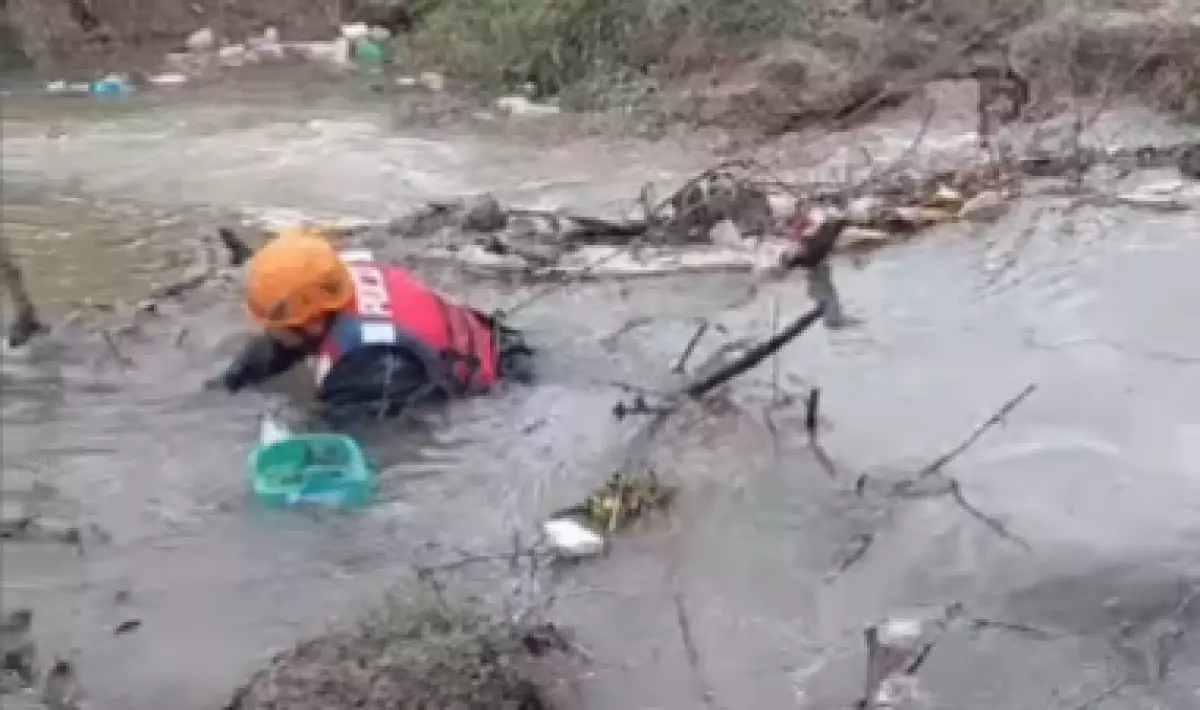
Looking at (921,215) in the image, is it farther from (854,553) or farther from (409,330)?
(854,553)

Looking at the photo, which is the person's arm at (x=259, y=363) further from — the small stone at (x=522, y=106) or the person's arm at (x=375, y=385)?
the small stone at (x=522, y=106)

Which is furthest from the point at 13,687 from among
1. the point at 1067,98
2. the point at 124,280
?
the point at 1067,98

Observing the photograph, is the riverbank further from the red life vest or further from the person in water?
the person in water

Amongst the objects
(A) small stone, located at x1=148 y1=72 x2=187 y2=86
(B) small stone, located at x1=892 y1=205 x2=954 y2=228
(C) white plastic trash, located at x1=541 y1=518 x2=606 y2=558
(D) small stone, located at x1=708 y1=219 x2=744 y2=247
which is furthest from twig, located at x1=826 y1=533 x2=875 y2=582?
(A) small stone, located at x1=148 y1=72 x2=187 y2=86

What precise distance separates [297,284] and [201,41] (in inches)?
427

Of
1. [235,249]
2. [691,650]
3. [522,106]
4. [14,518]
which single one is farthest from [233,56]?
[691,650]

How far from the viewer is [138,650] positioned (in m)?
4.80

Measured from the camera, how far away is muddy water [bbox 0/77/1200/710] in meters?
4.70

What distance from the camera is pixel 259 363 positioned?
21.9ft

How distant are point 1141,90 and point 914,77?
4.85ft

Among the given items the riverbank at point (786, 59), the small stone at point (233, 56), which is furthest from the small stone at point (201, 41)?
the riverbank at point (786, 59)

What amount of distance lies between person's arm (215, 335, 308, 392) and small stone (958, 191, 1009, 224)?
373 cm

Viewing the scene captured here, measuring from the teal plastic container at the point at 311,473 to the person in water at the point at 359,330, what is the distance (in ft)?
1.24

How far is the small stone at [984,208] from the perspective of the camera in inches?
345
